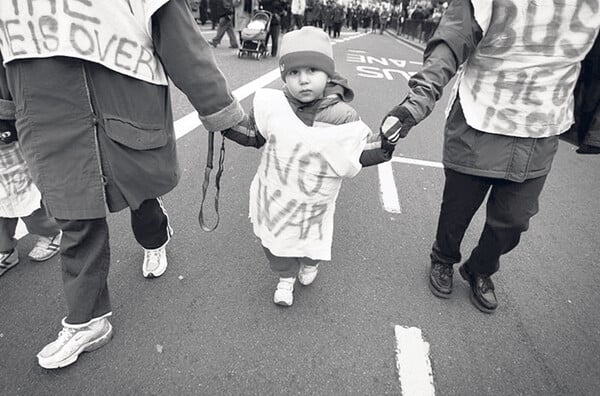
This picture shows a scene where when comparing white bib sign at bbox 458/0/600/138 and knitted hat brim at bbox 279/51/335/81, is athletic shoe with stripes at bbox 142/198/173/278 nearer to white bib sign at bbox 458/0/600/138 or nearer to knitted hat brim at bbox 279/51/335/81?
knitted hat brim at bbox 279/51/335/81

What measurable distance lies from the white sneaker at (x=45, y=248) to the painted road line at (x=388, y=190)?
2481mm

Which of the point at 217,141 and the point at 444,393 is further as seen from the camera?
the point at 217,141

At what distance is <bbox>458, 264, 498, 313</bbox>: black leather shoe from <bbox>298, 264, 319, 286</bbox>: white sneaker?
969 mm

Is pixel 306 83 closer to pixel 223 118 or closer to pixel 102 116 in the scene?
pixel 223 118

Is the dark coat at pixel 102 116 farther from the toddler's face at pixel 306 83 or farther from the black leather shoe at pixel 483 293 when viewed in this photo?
the black leather shoe at pixel 483 293

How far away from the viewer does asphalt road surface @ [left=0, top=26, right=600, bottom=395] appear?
5.96 ft

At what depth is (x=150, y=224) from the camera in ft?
6.98

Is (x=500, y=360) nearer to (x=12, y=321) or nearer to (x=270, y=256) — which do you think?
(x=270, y=256)

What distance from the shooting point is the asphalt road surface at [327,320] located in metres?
1.82

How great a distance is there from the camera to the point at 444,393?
182cm

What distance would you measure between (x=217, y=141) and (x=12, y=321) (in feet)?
9.94

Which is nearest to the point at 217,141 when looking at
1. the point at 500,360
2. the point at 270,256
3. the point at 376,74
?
the point at 270,256

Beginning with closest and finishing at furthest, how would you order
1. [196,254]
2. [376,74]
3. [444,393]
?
[444,393]
[196,254]
[376,74]

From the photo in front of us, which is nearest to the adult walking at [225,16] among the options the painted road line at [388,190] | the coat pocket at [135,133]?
the painted road line at [388,190]
